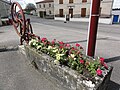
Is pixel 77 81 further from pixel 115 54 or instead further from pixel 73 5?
pixel 73 5

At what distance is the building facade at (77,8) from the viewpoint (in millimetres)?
20870

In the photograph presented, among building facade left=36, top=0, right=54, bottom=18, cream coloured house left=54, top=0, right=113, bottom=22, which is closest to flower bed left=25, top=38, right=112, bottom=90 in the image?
cream coloured house left=54, top=0, right=113, bottom=22

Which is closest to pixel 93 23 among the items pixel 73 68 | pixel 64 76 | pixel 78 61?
pixel 78 61

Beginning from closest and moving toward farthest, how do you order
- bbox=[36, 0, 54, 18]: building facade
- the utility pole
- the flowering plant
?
the flowering plant → the utility pole → bbox=[36, 0, 54, 18]: building facade

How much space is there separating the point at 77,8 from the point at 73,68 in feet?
79.6

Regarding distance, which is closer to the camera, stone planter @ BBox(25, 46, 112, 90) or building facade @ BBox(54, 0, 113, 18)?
stone planter @ BBox(25, 46, 112, 90)

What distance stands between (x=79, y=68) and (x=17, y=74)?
221cm

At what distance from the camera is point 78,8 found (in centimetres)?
2461

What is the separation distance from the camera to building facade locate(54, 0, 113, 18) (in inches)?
822

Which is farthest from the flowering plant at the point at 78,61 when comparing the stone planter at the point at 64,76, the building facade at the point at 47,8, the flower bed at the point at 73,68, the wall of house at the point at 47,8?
the wall of house at the point at 47,8

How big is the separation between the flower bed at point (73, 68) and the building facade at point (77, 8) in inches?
819

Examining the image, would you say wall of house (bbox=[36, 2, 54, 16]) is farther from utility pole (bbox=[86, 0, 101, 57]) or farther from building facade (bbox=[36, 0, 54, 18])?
→ utility pole (bbox=[86, 0, 101, 57])

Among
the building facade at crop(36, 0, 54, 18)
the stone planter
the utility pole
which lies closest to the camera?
the stone planter

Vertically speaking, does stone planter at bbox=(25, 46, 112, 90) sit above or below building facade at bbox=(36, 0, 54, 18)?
below
